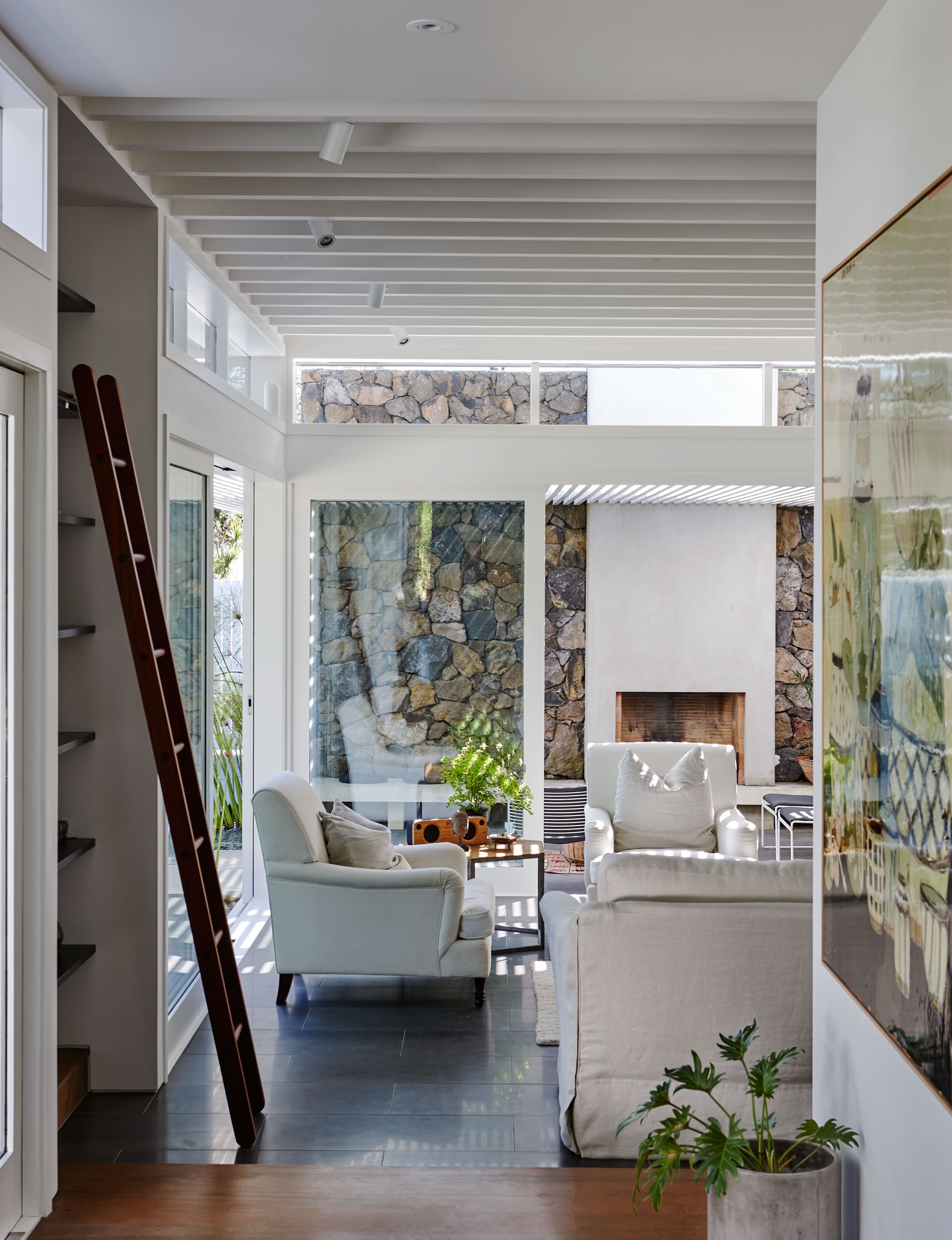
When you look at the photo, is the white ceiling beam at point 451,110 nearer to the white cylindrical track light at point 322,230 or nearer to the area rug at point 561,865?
the white cylindrical track light at point 322,230

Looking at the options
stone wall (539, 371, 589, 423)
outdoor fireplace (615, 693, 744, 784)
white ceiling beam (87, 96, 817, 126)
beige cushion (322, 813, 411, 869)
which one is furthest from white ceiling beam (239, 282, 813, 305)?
outdoor fireplace (615, 693, 744, 784)

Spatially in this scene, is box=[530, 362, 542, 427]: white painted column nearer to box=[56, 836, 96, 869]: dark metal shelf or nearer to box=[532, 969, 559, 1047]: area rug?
box=[532, 969, 559, 1047]: area rug

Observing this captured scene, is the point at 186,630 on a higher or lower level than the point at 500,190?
lower

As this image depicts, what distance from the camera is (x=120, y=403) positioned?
344 centimetres

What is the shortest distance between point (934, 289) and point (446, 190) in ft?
7.37

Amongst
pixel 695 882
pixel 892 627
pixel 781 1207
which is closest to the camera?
pixel 892 627

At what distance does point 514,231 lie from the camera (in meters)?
4.04

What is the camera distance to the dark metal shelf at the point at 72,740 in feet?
10.9

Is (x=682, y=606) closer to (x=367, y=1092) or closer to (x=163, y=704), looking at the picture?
(x=367, y=1092)

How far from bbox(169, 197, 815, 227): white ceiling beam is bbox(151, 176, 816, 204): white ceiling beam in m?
0.13

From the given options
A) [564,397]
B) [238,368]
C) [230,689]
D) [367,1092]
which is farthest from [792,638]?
[367,1092]

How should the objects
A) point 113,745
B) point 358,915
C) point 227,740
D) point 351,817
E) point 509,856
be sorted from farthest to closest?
point 227,740 < point 509,856 < point 351,817 < point 358,915 < point 113,745

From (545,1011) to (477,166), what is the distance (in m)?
3.21

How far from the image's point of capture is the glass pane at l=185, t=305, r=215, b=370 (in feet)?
14.1
